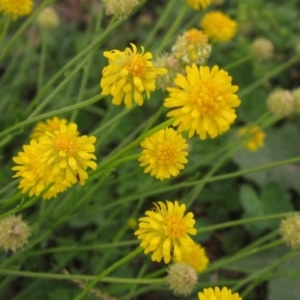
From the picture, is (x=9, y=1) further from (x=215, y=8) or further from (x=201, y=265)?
(x=215, y=8)

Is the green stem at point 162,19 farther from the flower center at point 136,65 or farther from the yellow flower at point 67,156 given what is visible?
the yellow flower at point 67,156

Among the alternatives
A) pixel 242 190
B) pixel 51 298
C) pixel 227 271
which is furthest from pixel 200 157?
pixel 51 298

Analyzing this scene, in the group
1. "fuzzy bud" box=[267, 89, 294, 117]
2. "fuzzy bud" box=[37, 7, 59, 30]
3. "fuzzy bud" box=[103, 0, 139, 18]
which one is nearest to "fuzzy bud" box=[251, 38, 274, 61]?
"fuzzy bud" box=[267, 89, 294, 117]

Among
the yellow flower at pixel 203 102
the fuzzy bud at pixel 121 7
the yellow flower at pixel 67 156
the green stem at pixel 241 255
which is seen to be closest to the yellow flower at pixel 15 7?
the fuzzy bud at pixel 121 7

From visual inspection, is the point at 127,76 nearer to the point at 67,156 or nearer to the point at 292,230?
the point at 67,156

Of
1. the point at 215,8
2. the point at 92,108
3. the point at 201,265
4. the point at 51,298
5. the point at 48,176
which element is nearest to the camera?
the point at 48,176

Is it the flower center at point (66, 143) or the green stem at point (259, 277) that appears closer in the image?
the flower center at point (66, 143)

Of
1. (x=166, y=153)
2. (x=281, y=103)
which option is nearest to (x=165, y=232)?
(x=166, y=153)
